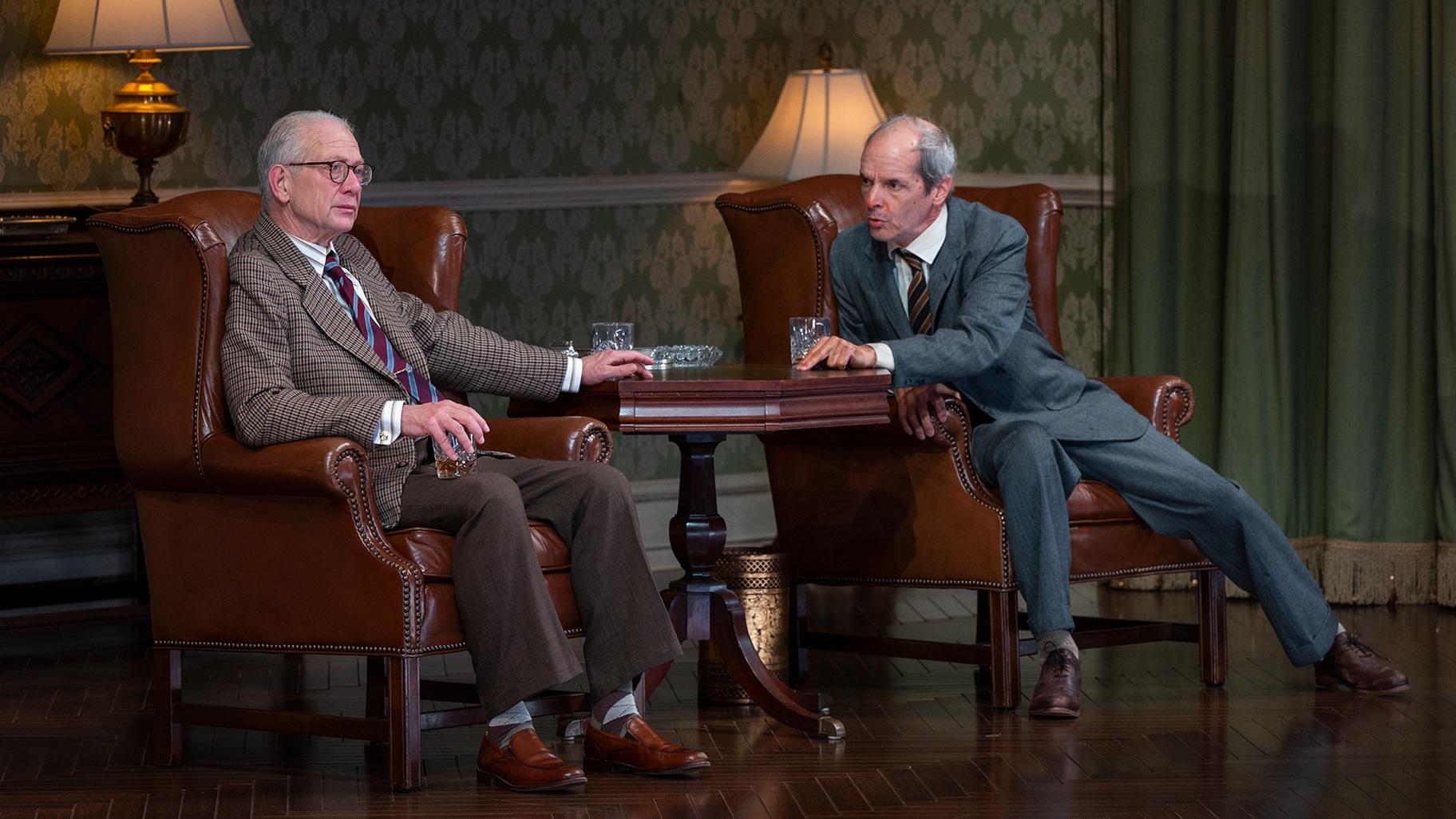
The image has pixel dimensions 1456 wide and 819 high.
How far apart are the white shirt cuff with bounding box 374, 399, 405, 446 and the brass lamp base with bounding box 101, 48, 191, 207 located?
6.21 feet

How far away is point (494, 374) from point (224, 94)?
81.0 inches

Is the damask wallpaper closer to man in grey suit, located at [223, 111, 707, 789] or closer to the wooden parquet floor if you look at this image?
the wooden parquet floor

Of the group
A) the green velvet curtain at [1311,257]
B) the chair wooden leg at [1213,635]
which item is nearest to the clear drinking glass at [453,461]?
the chair wooden leg at [1213,635]

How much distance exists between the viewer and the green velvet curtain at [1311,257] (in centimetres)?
550

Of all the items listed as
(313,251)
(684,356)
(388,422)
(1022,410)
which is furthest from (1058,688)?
(313,251)

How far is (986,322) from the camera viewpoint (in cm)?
430

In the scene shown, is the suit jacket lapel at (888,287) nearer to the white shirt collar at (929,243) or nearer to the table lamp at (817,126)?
the white shirt collar at (929,243)

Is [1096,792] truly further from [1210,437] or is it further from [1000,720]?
[1210,437]

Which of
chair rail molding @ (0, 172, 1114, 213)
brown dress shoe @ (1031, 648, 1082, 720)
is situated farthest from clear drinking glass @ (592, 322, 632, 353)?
chair rail molding @ (0, 172, 1114, 213)

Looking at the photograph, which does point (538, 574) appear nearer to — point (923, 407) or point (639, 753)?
point (639, 753)

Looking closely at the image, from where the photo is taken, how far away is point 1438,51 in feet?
17.7

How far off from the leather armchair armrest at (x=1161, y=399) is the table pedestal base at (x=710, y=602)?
3.71ft

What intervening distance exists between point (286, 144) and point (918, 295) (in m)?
1.43

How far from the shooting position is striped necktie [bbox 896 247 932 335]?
4.43 m
